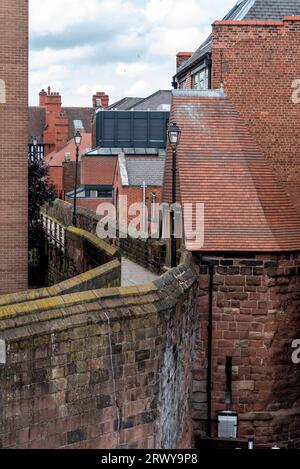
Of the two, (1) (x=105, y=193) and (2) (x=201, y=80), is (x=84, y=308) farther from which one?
(1) (x=105, y=193)

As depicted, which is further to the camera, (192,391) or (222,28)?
(222,28)

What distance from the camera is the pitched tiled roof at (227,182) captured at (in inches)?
731

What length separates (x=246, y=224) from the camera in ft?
61.5

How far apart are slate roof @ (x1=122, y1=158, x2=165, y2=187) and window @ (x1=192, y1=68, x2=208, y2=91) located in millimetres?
19254

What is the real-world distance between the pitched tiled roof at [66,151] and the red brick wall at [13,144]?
6010cm

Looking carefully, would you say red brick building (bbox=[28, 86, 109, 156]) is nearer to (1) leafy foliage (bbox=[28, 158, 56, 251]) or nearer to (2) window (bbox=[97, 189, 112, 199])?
(2) window (bbox=[97, 189, 112, 199])

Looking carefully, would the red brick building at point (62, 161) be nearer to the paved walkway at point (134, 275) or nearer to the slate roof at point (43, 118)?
the slate roof at point (43, 118)

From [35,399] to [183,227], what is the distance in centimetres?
954

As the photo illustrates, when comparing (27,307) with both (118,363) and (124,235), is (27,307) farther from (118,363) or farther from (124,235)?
(124,235)

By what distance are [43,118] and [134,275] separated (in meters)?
82.1

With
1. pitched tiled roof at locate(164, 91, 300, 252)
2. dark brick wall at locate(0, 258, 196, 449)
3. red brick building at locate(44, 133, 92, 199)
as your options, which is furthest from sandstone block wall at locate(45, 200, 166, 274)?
red brick building at locate(44, 133, 92, 199)

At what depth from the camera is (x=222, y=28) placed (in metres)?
21.2

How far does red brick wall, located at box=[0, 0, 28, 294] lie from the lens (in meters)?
19.1
